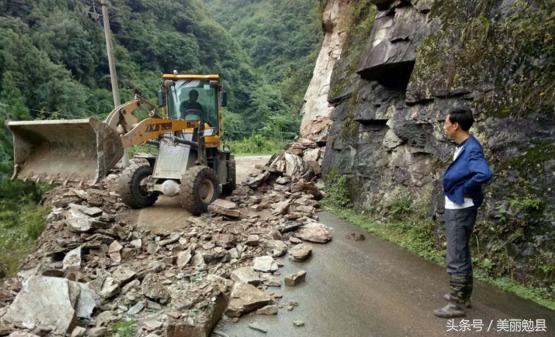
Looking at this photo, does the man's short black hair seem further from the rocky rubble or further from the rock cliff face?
the rocky rubble

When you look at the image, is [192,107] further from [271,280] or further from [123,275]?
[271,280]

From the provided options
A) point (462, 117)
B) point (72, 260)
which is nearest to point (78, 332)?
point (72, 260)

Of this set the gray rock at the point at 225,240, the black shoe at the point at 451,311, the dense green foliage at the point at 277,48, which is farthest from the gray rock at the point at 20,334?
the dense green foliage at the point at 277,48

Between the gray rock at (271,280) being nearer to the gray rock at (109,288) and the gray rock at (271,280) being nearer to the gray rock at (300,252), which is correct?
the gray rock at (300,252)

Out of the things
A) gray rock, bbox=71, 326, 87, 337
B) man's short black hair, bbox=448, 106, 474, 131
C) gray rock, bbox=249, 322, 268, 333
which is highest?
man's short black hair, bbox=448, 106, 474, 131

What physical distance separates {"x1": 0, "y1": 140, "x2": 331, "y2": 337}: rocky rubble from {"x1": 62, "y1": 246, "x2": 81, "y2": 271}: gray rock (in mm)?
13

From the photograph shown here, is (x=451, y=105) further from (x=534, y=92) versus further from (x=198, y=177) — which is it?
(x=198, y=177)

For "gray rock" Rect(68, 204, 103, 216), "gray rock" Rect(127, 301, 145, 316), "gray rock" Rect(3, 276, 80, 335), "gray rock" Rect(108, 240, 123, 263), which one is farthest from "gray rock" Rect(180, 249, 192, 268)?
"gray rock" Rect(68, 204, 103, 216)

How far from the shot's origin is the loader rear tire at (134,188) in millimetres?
7008

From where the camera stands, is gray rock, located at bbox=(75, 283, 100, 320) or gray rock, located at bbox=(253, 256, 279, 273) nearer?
gray rock, located at bbox=(75, 283, 100, 320)

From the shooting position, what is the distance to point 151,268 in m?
4.65

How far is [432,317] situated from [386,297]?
552mm

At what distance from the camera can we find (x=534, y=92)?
4262 millimetres

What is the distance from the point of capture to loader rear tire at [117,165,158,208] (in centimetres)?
701
